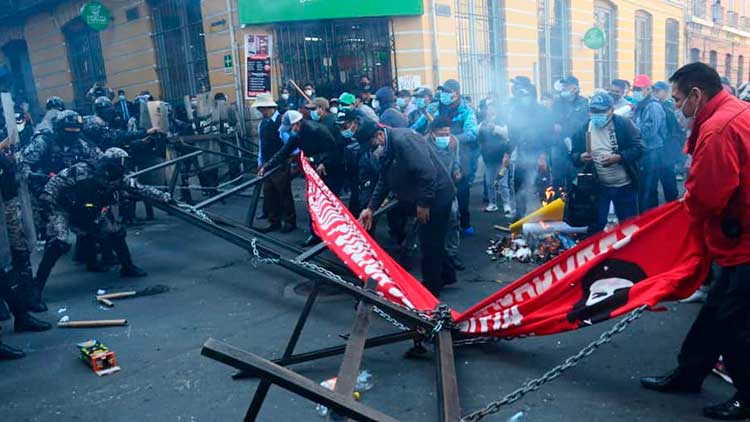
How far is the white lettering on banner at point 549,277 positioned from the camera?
3684mm

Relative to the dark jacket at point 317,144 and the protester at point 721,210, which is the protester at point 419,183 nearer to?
the protester at point 721,210

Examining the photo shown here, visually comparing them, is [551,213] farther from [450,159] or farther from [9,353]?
[9,353]

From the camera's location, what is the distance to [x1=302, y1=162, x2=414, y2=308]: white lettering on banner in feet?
14.9

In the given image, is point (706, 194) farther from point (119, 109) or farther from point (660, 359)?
point (119, 109)

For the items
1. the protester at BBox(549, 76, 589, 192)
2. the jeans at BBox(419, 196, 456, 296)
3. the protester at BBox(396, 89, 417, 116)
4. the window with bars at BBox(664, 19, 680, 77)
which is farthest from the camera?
the window with bars at BBox(664, 19, 680, 77)

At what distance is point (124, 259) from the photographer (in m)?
6.96

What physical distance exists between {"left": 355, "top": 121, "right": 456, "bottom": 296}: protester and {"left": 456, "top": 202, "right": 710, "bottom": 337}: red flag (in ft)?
4.38

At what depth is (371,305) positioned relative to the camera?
3.93m

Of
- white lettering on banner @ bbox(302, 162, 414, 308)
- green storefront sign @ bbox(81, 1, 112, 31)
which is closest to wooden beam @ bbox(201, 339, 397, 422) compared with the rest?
white lettering on banner @ bbox(302, 162, 414, 308)

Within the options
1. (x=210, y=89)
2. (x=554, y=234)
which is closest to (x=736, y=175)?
(x=554, y=234)

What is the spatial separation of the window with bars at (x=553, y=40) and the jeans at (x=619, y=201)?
1130cm

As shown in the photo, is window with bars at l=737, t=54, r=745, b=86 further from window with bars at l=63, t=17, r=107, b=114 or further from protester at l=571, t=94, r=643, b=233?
window with bars at l=63, t=17, r=107, b=114

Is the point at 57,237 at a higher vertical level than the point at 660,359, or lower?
higher

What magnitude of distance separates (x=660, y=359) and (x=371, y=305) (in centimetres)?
212
